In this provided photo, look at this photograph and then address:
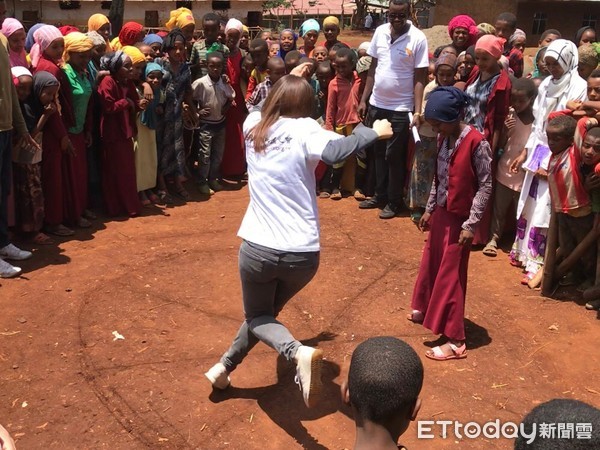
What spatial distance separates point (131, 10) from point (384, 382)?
100ft

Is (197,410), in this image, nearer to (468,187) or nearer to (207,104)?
(468,187)

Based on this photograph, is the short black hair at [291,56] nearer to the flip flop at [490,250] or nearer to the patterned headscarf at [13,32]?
the patterned headscarf at [13,32]

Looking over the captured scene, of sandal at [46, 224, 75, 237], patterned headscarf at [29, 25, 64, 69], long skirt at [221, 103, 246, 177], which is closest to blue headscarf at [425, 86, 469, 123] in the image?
patterned headscarf at [29, 25, 64, 69]

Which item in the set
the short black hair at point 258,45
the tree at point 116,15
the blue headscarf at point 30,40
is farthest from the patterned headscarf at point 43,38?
the tree at point 116,15

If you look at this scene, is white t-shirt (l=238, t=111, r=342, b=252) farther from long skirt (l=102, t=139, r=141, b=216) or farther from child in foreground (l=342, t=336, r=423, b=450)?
long skirt (l=102, t=139, r=141, b=216)

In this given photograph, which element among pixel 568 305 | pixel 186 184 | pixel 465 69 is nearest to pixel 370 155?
pixel 465 69

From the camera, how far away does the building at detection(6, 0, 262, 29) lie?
28688mm

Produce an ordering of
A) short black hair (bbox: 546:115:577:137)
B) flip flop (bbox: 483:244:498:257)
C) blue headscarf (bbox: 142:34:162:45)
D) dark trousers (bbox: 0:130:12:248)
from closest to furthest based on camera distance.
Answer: short black hair (bbox: 546:115:577:137) → dark trousers (bbox: 0:130:12:248) → flip flop (bbox: 483:244:498:257) → blue headscarf (bbox: 142:34:162:45)

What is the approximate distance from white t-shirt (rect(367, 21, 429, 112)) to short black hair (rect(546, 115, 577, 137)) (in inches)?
75.9

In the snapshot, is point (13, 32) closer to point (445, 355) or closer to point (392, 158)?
point (392, 158)

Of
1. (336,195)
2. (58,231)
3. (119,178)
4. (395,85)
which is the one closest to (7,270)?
(58,231)

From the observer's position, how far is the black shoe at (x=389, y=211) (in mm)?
7762

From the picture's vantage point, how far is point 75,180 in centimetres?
695

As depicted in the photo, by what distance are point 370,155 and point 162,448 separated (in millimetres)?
5040
